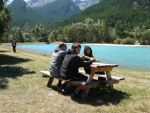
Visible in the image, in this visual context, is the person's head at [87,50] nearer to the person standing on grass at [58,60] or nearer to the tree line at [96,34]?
the person standing on grass at [58,60]

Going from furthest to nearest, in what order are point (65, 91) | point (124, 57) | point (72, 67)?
point (124, 57) → point (65, 91) → point (72, 67)

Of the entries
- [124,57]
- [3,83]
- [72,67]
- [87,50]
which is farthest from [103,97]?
[124,57]

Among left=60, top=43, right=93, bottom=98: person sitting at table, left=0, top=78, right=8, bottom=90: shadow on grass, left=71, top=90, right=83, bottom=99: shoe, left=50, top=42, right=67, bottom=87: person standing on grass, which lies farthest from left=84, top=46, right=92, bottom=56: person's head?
left=0, top=78, right=8, bottom=90: shadow on grass

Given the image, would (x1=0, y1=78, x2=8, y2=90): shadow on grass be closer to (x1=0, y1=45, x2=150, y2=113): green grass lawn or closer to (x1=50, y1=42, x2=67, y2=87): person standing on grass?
(x1=0, y1=45, x2=150, y2=113): green grass lawn

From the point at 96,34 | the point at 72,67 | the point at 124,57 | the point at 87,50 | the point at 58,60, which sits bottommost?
the point at 96,34

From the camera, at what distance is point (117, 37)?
13112 cm

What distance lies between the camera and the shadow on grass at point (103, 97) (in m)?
9.17

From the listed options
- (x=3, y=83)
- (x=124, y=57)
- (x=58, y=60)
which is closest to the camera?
(x=58, y=60)

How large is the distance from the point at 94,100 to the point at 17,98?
279 centimetres

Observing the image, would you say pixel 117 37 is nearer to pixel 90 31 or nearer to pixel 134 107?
pixel 90 31

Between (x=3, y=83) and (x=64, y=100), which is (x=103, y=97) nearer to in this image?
(x=64, y=100)

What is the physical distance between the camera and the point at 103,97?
9.77 metres

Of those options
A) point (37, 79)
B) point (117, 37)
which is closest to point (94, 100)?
point (37, 79)

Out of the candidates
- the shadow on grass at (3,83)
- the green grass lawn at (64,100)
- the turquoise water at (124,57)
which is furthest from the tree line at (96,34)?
the green grass lawn at (64,100)
